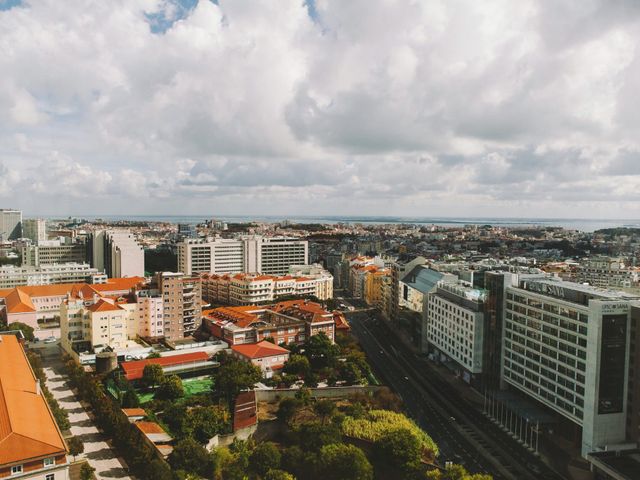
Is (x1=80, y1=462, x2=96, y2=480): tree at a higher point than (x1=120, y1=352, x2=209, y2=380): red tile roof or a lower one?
lower

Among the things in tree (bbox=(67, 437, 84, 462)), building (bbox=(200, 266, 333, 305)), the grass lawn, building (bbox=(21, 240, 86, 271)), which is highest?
building (bbox=(21, 240, 86, 271))

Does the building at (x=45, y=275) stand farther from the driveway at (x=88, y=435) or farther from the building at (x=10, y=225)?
the building at (x=10, y=225)

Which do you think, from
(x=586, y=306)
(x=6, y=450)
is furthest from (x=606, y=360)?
(x=6, y=450)

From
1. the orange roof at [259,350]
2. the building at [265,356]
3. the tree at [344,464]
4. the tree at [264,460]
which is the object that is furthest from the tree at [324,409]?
the orange roof at [259,350]

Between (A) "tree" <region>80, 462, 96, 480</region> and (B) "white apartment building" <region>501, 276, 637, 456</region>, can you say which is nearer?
(A) "tree" <region>80, 462, 96, 480</region>

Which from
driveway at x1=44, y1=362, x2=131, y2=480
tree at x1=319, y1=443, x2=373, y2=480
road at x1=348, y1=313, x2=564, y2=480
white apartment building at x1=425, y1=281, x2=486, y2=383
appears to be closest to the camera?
tree at x1=319, y1=443, x2=373, y2=480

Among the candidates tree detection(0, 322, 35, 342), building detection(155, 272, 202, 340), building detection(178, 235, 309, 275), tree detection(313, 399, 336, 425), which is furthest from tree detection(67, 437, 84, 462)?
building detection(178, 235, 309, 275)

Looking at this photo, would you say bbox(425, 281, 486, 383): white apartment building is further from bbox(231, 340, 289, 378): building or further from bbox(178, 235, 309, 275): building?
bbox(178, 235, 309, 275): building

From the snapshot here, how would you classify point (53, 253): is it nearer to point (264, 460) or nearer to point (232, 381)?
point (232, 381)
